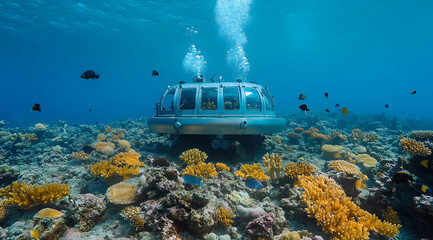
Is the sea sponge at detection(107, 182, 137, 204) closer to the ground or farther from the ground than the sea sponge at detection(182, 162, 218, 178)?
closer to the ground

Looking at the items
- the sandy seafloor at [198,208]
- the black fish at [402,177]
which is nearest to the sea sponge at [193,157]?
the sandy seafloor at [198,208]

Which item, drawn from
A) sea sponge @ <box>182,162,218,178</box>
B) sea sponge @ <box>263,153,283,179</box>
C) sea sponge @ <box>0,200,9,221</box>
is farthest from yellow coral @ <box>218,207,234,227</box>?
sea sponge @ <box>0,200,9,221</box>

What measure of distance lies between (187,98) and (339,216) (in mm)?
6808

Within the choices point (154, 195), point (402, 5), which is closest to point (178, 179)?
point (154, 195)

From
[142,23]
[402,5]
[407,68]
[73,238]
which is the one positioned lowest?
[73,238]

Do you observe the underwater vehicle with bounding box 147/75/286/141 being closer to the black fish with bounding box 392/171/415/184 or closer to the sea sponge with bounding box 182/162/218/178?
the sea sponge with bounding box 182/162/218/178

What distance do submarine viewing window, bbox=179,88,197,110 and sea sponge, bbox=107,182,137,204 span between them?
424 centimetres

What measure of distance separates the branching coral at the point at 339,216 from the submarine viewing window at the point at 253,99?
455 centimetres

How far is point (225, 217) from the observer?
3.29 metres

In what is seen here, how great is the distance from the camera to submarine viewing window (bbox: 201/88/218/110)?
7.57 m

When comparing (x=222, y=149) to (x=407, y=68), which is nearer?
(x=222, y=149)

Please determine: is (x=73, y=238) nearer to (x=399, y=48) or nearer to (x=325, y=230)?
(x=325, y=230)

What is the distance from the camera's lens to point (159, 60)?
6156cm

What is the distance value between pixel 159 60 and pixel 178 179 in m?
65.0
